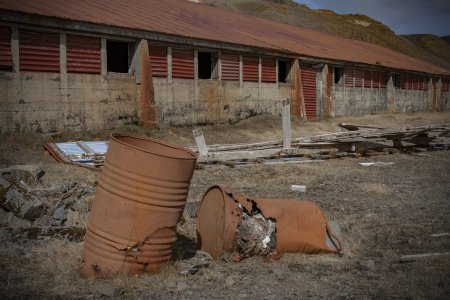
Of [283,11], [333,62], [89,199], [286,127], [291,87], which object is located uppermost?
[283,11]

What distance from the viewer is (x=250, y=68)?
18.0 meters

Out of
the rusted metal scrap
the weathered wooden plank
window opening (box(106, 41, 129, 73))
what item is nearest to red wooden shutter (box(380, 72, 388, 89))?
window opening (box(106, 41, 129, 73))

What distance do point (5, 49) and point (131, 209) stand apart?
9.33 m

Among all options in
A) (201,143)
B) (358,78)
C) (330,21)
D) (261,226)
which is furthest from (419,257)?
(330,21)

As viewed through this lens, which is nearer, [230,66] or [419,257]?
[419,257]

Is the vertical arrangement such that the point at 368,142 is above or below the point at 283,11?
below

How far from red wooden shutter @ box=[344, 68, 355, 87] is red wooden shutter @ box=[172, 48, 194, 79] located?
11.8 meters

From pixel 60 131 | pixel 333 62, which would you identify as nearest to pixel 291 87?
pixel 333 62

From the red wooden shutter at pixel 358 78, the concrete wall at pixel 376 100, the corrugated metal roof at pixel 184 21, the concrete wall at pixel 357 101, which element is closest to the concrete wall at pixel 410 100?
the concrete wall at pixel 376 100

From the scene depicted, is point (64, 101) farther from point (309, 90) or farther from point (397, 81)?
point (397, 81)

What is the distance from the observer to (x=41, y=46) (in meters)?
11.6

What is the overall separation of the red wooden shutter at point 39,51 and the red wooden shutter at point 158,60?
317 cm

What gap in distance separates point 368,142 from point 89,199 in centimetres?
885

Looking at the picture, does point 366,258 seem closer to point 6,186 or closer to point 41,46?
point 6,186
